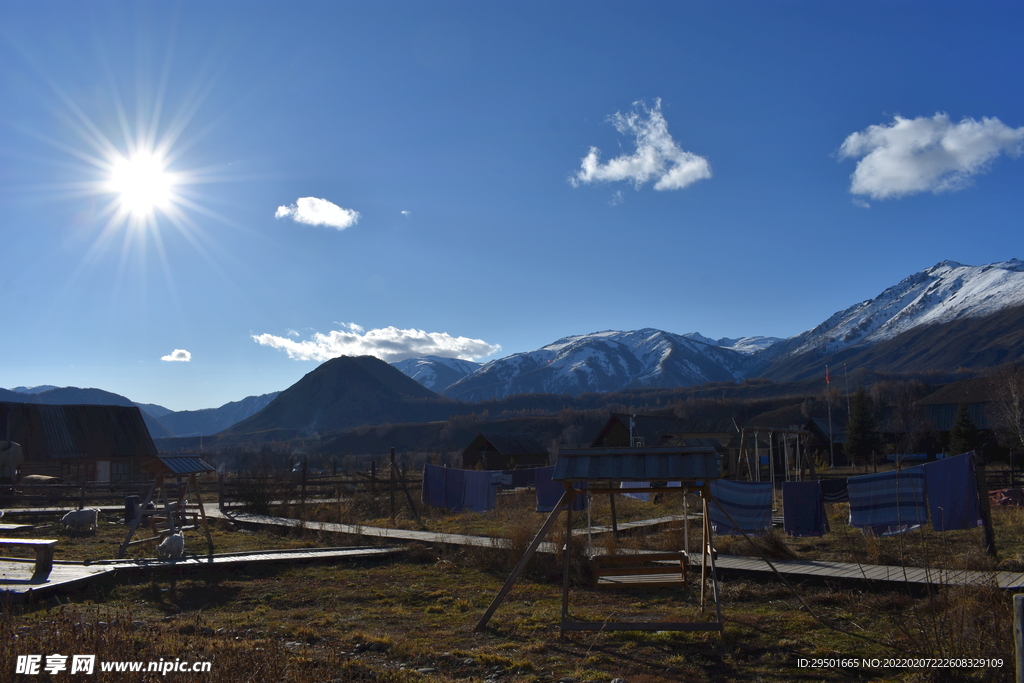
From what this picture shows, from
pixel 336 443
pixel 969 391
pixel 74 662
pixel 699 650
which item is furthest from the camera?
pixel 336 443

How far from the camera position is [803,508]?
15.1m

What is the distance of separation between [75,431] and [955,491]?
153 ft

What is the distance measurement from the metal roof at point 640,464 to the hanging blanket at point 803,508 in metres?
7.76

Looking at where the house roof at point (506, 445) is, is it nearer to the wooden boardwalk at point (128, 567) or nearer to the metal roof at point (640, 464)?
the wooden boardwalk at point (128, 567)

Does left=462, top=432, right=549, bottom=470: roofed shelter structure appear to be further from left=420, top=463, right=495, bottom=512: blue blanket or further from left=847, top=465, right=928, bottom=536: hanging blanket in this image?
left=847, top=465, right=928, bottom=536: hanging blanket

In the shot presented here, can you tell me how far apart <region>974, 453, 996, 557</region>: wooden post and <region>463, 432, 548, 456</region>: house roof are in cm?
3696

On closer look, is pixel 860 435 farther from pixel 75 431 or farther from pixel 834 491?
pixel 75 431

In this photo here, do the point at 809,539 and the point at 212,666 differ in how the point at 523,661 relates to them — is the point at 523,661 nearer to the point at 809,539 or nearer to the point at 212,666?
the point at 212,666

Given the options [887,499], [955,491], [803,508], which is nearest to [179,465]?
[803,508]

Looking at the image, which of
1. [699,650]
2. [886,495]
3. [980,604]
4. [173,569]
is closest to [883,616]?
[980,604]

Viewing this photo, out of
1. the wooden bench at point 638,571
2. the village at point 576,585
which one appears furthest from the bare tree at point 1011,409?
the wooden bench at point 638,571

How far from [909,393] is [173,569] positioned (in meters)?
105

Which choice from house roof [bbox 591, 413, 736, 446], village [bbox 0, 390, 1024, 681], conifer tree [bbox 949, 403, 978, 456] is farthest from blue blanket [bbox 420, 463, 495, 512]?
conifer tree [bbox 949, 403, 978, 456]

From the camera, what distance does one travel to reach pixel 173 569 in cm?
1296
